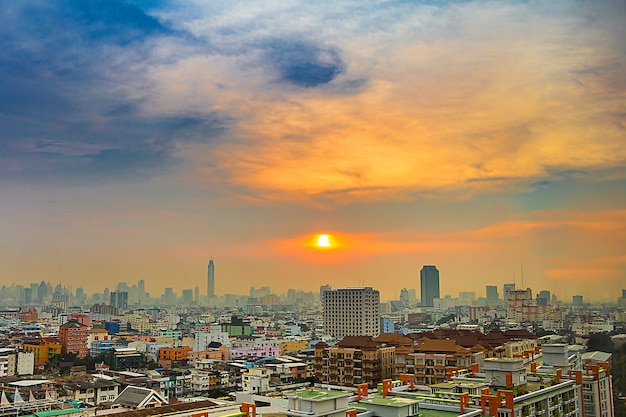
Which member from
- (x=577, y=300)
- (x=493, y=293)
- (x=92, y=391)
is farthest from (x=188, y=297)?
(x=577, y=300)

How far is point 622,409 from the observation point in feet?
14.4

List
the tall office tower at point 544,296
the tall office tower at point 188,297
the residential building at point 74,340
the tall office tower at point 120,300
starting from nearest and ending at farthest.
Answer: the tall office tower at point 544,296 < the residential building at point 74,340 < the tall office tower at point 120,300 < the tall office tower at point 188,297

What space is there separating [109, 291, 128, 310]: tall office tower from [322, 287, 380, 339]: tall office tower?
1713 cm

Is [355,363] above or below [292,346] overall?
above

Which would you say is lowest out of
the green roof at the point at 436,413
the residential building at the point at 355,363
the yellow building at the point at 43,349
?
the yellow building at the point at 43,349

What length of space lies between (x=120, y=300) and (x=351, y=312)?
19.6 meters

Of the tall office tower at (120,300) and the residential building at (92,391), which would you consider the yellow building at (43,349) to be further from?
the tall office tower at (120,300)

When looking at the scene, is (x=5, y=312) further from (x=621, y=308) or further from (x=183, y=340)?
(x=621, y=308)

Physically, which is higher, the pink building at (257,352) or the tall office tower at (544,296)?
the tall office tower at (544,296)

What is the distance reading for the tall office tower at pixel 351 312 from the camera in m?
17.9

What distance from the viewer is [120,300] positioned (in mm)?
33000

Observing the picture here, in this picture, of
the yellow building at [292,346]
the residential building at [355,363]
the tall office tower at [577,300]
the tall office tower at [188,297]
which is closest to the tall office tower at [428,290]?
the yellow building at [292,346]

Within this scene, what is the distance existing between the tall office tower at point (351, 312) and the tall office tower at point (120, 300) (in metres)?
17.1

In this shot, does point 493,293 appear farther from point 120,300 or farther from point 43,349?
point 120,300
